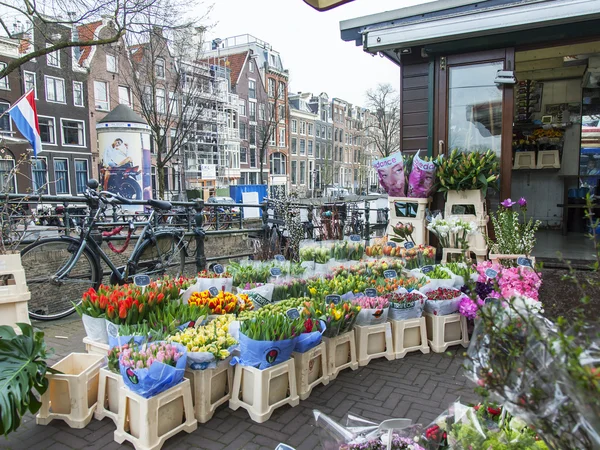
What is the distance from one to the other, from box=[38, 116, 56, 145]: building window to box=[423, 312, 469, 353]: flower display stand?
24891 millimetres

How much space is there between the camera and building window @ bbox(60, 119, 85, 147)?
24141mm

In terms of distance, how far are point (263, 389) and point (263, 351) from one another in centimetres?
23

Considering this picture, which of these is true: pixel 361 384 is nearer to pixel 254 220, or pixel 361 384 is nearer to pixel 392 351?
pixel 392 351

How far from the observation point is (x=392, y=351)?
359 cm

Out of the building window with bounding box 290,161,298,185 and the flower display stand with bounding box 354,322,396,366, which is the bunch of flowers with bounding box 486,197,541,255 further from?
the building window with bounding box 290,161,298,185

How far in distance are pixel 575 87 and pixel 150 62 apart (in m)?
14.9

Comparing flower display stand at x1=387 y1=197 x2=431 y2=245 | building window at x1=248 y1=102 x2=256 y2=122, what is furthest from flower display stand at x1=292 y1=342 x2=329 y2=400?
building window at x1=248 y1=102 x2=256 y2=122

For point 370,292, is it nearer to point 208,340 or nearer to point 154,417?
point 208,340

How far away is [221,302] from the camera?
11.2 ft

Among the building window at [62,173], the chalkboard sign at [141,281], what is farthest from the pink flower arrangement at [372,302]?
the building window at [62,173]

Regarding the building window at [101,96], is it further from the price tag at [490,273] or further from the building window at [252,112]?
the price tag at [490,273]

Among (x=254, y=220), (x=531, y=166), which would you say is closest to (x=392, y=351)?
(x=531, y=166)

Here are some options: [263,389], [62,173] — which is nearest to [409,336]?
[263,389]

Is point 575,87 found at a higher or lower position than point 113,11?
lower
